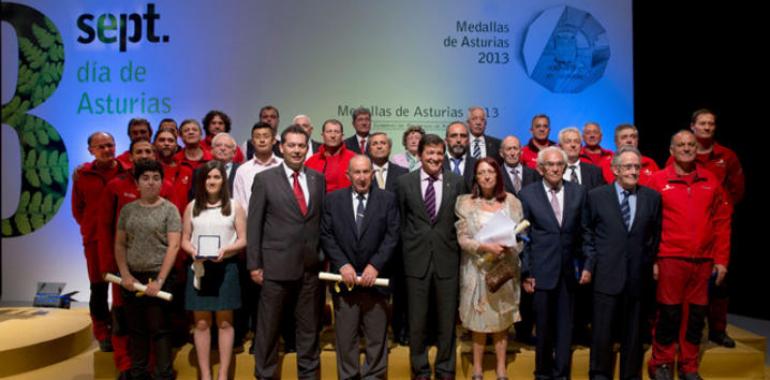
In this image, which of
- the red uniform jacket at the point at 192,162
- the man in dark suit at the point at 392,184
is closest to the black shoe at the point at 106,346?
the red uniform jacket at the point at 192,162

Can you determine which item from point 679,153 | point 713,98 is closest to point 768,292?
point 713,98

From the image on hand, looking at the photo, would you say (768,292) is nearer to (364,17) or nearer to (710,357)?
(710,357)

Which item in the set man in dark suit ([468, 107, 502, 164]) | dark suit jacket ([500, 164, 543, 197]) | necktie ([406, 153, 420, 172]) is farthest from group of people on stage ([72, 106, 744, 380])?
man in dark suit ([468, 107, 502, 164])

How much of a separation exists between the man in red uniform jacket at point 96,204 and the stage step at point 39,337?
1.49ft

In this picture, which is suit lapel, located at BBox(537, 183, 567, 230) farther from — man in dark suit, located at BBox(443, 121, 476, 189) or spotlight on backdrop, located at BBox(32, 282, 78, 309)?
spotlight on backdrop, located at BBox(32, 282, 78, 309)

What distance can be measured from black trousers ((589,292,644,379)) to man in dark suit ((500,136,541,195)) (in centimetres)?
96

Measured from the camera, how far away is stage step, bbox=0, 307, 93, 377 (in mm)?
4840

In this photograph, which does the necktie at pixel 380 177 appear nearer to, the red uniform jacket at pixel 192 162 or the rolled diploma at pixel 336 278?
the rolled diploma at pixel 336 278

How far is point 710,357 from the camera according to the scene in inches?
182

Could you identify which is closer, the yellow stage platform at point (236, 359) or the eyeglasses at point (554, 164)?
the eyeglasses at point (554, 164)

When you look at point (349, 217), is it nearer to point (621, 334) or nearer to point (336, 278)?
point (336, 278)

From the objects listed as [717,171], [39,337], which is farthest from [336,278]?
[717,171]

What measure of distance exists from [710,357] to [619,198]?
1.35m

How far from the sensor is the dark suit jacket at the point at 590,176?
4.93 meters
